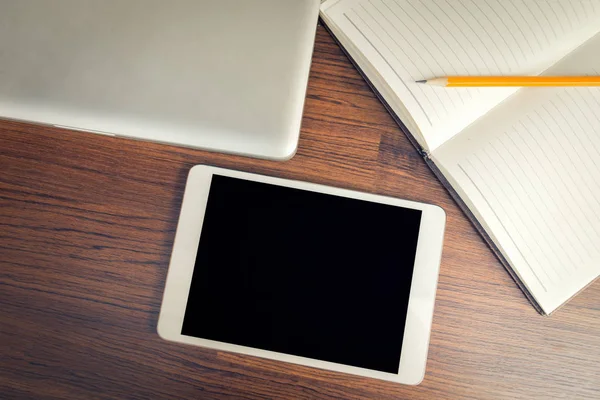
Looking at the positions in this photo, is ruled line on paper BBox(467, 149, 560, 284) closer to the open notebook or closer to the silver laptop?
the open notebook

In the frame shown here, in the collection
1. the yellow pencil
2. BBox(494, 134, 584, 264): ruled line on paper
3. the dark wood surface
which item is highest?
the yellow pencil

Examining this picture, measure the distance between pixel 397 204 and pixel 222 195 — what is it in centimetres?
20

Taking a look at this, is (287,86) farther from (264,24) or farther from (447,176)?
(447,176)

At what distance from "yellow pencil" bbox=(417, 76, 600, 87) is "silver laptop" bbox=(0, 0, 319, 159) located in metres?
0.17

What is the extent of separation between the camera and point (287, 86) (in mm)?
533

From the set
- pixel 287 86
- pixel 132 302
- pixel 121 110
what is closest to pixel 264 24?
pixel 287 86

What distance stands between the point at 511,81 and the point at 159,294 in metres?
0.47

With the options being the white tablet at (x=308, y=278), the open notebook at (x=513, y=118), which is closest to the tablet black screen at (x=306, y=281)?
the white tablet at (x=308, y=278)

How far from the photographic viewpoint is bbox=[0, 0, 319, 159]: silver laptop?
1.73 feet

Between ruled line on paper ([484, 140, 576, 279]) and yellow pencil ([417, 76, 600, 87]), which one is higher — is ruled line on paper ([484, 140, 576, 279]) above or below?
below

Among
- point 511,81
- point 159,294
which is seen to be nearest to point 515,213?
point 511,81

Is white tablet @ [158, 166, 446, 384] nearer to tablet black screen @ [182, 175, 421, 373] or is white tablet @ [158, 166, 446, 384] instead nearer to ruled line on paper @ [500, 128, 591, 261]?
tablet black screen @ [182, 175, 421, 373]

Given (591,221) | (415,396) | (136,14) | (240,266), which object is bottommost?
(415,396)

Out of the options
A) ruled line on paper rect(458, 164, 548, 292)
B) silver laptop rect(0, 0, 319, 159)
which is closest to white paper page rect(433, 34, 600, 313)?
ruled line on paper rect(458, 164, 548, 292)
